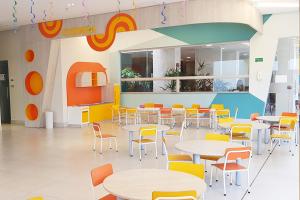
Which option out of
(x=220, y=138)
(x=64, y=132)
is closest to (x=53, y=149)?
(x=64, y=132)

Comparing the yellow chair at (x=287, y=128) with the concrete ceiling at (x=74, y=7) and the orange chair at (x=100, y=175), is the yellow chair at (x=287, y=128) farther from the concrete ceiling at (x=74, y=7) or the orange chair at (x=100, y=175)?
the orange chair at (x=100, y=175)

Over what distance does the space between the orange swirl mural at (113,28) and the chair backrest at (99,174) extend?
17.9 ft

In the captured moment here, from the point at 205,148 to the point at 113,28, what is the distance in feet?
17.5

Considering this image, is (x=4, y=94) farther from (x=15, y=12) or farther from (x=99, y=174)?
(x=99, y=174)

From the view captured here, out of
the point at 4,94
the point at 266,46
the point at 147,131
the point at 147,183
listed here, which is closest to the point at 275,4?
the point at 266,46

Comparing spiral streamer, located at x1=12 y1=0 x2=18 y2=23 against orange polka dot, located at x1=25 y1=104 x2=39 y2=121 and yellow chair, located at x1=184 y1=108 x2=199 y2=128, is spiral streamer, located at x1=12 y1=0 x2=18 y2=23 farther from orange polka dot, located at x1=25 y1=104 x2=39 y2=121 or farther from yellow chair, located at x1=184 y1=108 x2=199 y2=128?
yellow chair, located at x1=184 y1=108 x2=199 y2=128

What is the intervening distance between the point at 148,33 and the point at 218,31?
2986 millimetres

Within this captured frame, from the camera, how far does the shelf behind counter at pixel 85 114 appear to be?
11023mm

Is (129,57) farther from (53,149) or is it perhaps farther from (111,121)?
(53,149)

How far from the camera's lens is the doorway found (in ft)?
41.4

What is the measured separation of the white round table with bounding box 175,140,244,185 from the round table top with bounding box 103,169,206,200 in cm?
110

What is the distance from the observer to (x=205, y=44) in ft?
37.8

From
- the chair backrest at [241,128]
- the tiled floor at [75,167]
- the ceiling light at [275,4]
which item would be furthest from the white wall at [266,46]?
the chair backrest at [241,128]

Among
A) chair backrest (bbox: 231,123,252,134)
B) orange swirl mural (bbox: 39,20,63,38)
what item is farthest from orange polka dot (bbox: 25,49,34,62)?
chair backrest (bbox: 231,123,252,134)
